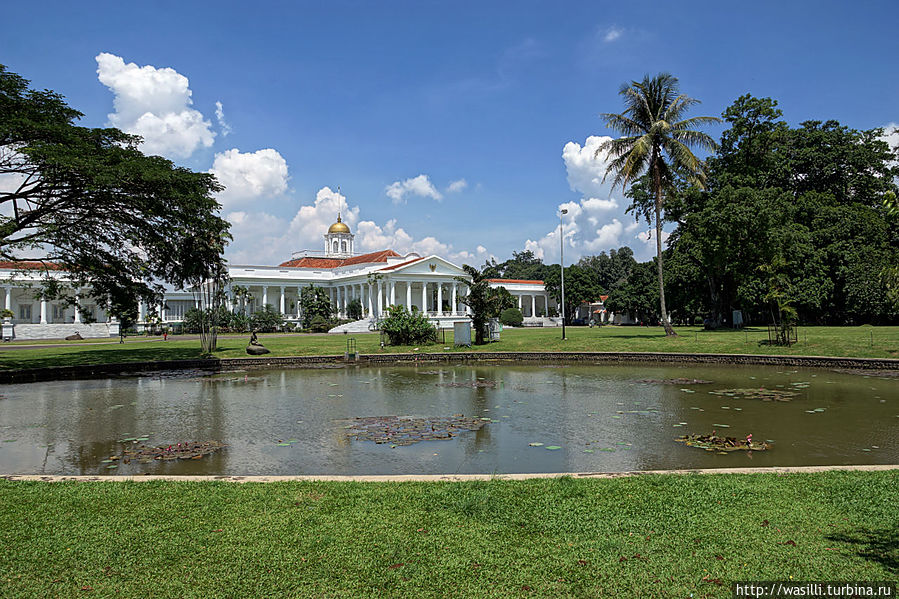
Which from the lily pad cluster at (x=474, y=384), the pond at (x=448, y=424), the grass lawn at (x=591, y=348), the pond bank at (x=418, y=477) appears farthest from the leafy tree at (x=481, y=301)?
the pond bank at (x=418, y=477)

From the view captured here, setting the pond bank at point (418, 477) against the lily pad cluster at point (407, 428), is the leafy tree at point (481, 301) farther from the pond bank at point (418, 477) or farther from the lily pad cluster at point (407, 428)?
the pond bank at point (418, 477)

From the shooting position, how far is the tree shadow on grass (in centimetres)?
362

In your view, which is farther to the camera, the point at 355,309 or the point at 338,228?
the point at 338,228

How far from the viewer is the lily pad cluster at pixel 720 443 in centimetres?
749

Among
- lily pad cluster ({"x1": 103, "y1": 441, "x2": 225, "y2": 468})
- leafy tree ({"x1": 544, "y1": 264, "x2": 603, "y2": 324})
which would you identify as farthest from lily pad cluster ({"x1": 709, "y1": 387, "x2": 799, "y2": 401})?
leafy tree ({"x1": 544, "y1": 264, "x2": 603, "y2": 324})

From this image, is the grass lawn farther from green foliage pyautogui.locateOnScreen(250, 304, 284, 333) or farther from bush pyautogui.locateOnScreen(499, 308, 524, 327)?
bush pyautogui.locateOnScreen(499, 308, 524, 327)

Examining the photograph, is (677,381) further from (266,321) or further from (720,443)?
(266,321)

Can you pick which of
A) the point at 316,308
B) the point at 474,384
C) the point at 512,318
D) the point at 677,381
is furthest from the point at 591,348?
the point at 512,318

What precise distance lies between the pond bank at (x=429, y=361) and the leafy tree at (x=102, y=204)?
396 cm

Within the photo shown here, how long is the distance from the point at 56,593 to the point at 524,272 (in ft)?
348

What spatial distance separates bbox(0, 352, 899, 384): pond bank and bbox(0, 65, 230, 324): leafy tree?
3.96 m

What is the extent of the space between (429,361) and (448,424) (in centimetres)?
1425

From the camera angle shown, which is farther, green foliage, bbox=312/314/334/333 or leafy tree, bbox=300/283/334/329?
leafy tree, bbox=300/283/334/329

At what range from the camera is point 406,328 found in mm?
28344
